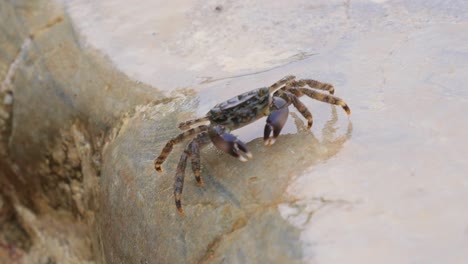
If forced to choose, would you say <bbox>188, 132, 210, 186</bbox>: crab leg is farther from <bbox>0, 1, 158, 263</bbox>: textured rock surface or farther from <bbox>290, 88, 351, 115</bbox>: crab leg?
<bbox>0, 1, 158, 263</bbox>: textured rock surface

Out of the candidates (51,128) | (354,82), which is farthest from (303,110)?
(51,128)

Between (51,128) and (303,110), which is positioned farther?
(51,128)

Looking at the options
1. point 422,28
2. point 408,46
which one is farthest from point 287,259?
point 422,28

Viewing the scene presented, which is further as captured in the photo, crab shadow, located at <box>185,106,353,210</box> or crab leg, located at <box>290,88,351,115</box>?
crab leg, located at <box>290,88,351,115</box>

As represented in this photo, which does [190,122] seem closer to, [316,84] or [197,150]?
[197,150]

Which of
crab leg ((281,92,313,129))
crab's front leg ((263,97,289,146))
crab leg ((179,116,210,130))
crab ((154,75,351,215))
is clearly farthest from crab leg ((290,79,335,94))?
crab leg ((179,116,210,130))

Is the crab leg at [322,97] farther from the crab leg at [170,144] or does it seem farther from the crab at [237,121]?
the crab leg at [170,144]
